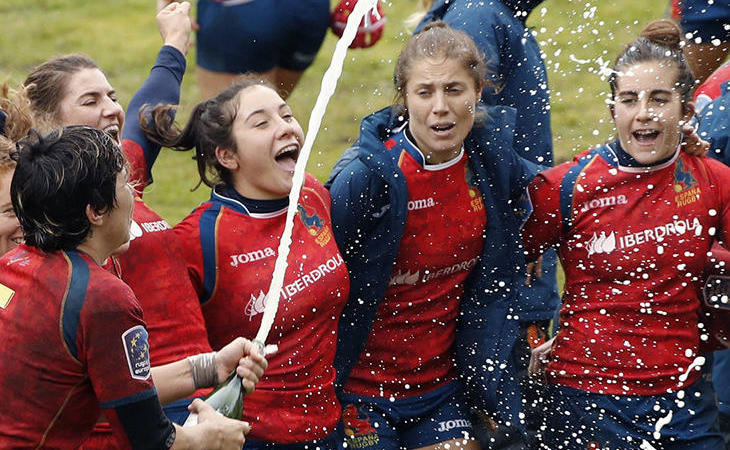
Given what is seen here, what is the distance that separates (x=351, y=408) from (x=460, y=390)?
0.44 meters

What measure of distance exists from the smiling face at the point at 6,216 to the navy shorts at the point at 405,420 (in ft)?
4.41

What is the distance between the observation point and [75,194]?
138 inches

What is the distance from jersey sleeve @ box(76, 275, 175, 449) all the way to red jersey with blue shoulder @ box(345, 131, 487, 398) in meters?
1.31

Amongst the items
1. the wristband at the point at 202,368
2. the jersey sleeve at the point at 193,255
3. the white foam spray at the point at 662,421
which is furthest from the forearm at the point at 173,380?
the white foam spray at the point at 662,421

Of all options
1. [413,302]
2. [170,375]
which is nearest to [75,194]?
[170,375]

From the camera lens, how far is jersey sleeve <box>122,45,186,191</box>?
4.65m

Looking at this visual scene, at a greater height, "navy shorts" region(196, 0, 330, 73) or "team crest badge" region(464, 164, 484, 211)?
"navy shorts" region(196, 0, 330, 73)

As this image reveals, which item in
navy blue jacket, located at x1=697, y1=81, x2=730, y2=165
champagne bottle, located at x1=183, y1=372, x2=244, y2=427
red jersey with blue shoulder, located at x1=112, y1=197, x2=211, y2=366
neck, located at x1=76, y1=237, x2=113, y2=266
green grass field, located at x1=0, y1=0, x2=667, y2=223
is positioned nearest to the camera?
neck, located at x1=76, y1=237, x2=113, y2=266

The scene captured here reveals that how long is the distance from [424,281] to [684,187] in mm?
1010

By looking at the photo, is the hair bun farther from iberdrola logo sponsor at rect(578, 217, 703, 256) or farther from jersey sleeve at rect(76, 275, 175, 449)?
jersey sleeve at rect(76, 275, 175, 449)

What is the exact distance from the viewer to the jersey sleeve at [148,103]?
4648 mm

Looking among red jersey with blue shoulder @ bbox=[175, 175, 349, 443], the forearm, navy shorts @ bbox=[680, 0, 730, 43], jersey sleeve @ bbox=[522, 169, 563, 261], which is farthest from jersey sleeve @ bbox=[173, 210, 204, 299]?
navy shorts @ bbox=[680, 0, 730, 43]

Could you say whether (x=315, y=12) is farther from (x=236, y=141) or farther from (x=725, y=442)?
(x=725, y=442)

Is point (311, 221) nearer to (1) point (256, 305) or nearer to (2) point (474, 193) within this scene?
(1) point (256, 305)
